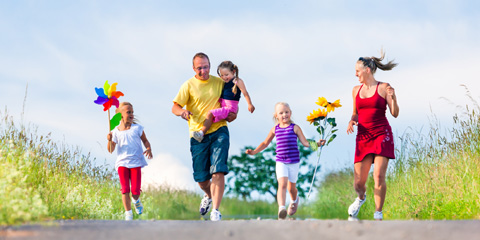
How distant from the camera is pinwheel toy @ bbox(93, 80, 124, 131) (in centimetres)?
850

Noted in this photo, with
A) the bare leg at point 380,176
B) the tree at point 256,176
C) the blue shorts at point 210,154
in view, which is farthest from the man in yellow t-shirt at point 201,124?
the tree at point 256,176

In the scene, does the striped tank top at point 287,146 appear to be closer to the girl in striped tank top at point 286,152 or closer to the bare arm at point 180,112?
the girl in striped tank top at point 286,152

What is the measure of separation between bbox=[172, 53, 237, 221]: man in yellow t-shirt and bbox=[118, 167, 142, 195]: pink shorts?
1.01 m

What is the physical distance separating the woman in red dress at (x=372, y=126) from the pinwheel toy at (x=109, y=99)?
11.7 ft

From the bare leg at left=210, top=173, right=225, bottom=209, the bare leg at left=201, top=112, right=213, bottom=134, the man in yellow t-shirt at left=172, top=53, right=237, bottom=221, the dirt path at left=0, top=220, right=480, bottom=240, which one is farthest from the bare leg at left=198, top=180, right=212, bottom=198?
the dirt path at left=0, top=220, right=480, bottom=240

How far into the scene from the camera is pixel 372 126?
732 cm

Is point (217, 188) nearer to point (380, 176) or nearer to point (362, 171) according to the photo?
point (362, 171)

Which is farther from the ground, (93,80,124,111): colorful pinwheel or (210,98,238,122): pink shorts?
(93,80,124,111): colorful pinwheel

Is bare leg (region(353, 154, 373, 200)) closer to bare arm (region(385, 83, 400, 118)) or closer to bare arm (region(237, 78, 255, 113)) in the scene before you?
bare arm (region(385, 83, 400, 118))

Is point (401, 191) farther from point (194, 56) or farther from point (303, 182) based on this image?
point (303, 182)

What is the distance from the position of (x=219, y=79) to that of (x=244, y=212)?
10299 millimetres

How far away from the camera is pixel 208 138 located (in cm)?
773

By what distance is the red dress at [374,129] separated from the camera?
285 inches

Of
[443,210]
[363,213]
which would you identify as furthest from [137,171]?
[363,213]
